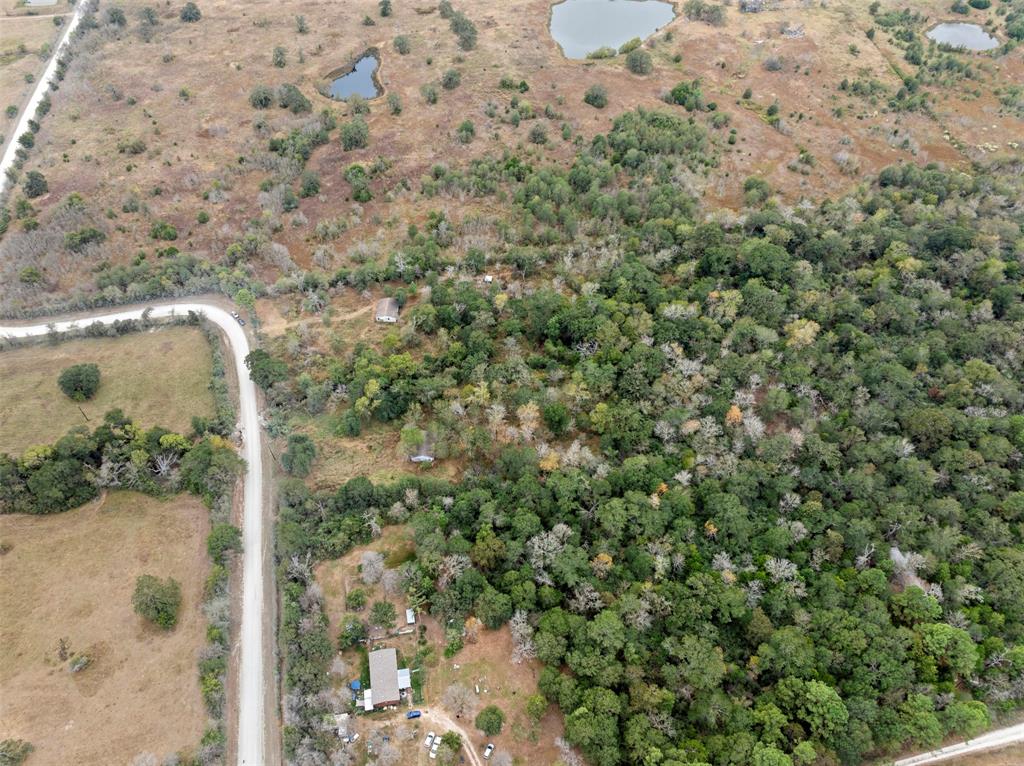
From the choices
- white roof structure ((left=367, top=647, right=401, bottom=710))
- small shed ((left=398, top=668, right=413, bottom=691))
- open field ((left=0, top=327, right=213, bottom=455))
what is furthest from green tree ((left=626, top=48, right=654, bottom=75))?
small shed ((left=398, top=668, right=413, bottom=691))

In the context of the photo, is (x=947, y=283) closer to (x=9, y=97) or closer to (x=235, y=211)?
(x=235, y=211)

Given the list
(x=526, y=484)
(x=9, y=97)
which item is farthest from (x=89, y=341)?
(x=9, y=97)

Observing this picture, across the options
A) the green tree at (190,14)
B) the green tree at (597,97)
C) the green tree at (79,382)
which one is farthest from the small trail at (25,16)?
the green tree at (597,97)

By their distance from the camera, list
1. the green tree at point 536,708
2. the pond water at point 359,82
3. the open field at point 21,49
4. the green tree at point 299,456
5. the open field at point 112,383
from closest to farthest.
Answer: the green tree at point 536,708 < the green tree at point 299,456 < the open field at point 112,383 < the open field at point 21,49 < the pond water at point 359,82

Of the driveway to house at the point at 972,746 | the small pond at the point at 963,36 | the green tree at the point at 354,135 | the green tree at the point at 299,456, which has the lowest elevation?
the driveway to house at the point at 972,746


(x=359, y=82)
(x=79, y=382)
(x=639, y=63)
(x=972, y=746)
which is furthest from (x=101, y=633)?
(x=639, y=63)

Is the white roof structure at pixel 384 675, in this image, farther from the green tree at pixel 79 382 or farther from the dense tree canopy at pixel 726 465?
the green tree at pixel 79 382
